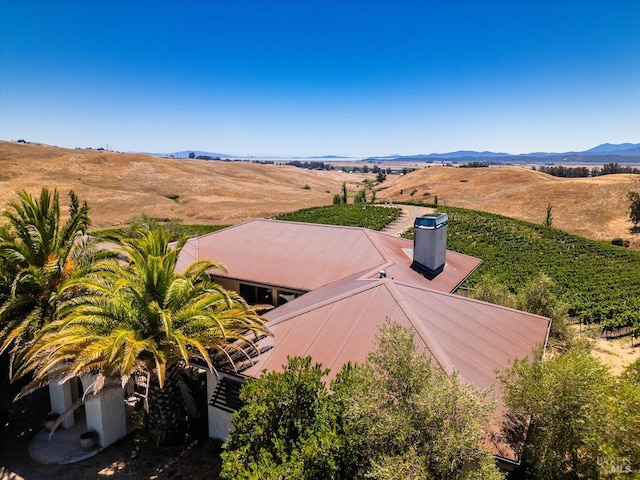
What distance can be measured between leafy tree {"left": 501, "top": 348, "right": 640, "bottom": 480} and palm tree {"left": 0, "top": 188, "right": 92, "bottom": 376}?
14.7m

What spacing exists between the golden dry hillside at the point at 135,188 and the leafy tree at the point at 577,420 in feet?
222

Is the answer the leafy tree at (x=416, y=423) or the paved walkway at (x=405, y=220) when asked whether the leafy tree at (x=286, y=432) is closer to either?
the leafy tree at (x=416, y=423)

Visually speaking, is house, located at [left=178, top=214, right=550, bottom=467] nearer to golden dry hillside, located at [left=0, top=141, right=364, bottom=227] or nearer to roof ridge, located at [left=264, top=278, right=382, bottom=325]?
roof ridge, located at [left=264, top=278, right=382, bottom=325]

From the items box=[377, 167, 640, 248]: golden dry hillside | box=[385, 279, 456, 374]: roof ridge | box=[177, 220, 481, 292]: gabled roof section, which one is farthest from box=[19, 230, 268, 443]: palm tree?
box=[377, 167, 640, 248]: golden dry hillside

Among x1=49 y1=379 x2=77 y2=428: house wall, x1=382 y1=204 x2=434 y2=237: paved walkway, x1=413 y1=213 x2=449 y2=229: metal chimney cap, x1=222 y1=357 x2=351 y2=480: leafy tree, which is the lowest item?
x1=49 y1=379 x2=77 y2=428: house wall

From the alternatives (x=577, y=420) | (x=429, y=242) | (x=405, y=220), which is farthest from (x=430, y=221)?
(x=405, y=220)

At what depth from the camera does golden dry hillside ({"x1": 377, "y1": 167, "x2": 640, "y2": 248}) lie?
6866 cm

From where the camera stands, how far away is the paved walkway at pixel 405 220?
54.1m

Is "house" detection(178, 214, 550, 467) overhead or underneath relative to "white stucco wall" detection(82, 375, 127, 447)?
overhead

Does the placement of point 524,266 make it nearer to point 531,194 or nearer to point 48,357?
point 48,357

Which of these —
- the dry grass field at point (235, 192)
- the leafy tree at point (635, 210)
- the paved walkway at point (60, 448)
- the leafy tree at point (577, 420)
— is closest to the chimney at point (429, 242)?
the leafy tree at point (577, 420)

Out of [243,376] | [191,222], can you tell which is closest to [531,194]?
[191,222]

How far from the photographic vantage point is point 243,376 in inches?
439

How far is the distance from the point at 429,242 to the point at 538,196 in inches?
3306
